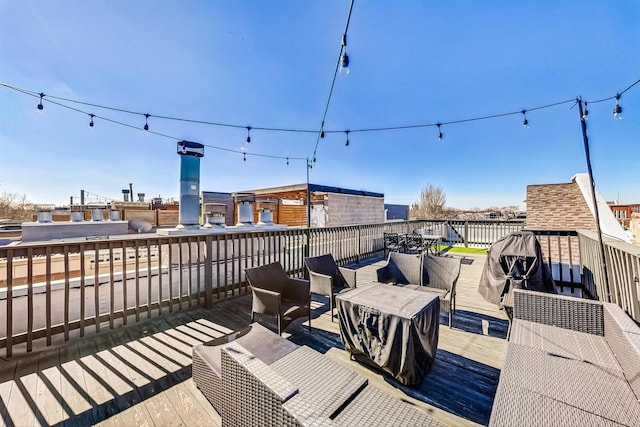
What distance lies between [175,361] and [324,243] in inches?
152

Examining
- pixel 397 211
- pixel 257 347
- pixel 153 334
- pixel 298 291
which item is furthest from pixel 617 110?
pixel 397 211

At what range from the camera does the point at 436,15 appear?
4.83 m

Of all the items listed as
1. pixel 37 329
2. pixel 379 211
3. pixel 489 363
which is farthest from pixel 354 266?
pixel 379 211

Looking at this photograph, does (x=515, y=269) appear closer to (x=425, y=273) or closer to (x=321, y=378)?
(x=425, y=273)

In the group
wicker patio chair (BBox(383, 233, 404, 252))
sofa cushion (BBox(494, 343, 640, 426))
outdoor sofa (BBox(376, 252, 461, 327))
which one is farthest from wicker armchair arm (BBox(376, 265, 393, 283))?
wicker patio chair (BBox(383, 233, 404, 252))

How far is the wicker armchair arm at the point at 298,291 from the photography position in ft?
9.60

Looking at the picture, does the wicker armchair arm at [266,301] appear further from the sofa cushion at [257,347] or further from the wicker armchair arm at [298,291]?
the sofa cushion at [257,347]

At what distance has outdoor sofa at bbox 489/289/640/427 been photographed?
113cm

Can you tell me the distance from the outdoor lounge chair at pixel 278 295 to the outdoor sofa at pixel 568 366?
1.91 metres

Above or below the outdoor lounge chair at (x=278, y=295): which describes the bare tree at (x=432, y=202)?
above

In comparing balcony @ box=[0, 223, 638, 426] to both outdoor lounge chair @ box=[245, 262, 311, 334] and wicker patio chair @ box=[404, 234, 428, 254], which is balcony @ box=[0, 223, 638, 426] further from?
wicker patio chair @ box=[404, 234, 428, 254]

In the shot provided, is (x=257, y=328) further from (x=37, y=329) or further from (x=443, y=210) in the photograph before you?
(x=443, y=210)

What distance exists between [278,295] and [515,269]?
9.80 ft

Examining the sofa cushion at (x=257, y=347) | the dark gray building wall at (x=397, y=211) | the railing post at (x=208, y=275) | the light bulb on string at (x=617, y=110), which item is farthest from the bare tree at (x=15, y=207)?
the light bulb on string at (x=617, y=110)
